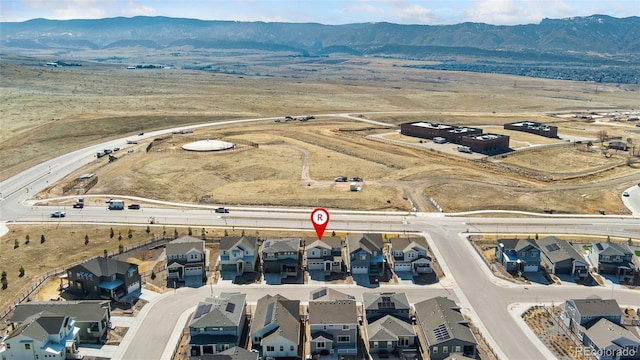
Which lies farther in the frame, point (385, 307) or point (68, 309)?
point (385, 307)

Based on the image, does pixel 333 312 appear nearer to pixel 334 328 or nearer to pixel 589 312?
pixel 334 328

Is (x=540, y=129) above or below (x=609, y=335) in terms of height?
above

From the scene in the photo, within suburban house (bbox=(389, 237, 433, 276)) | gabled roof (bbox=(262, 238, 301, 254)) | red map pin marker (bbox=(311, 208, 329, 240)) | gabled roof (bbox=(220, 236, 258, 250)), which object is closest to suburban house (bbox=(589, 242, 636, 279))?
suburban house (bbox=(389, 237, 433, 276))

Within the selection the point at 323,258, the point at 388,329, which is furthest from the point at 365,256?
the point at 388,329

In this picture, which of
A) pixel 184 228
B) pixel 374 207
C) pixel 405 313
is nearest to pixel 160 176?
pixel 184 228

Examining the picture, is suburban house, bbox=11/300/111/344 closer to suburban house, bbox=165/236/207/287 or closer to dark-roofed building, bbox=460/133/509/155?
suburban house, bbox=165/236/207/287

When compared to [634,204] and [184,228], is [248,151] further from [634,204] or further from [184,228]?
[634,204]
